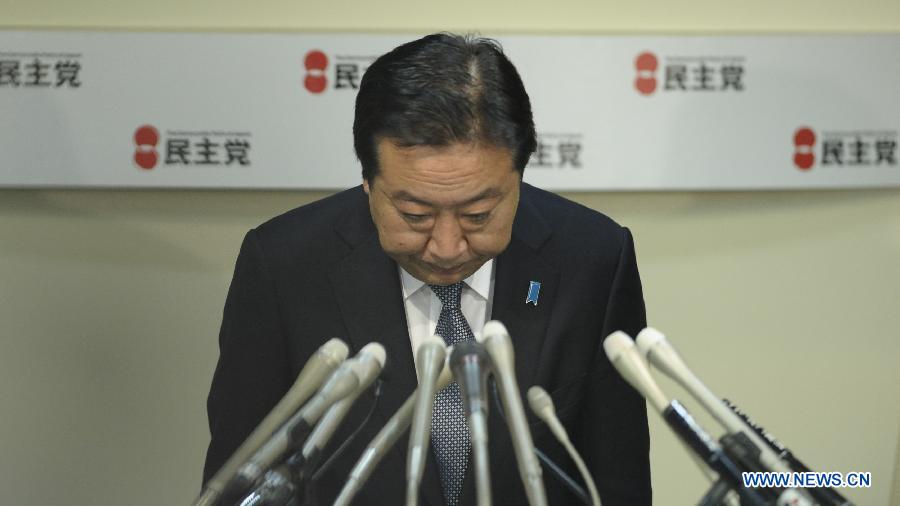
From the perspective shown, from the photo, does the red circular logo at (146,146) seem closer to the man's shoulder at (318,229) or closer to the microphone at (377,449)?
the man's shoulder at (318,229)

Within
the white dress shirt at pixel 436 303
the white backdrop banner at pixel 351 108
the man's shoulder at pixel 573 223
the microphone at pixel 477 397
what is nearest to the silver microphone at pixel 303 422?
the microphone at pixel 477 397

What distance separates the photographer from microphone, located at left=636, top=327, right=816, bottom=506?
118 centimetres

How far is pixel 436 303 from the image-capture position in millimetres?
1968

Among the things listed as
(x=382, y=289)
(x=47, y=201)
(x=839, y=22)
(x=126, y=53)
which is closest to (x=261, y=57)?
(x=126, y=53)

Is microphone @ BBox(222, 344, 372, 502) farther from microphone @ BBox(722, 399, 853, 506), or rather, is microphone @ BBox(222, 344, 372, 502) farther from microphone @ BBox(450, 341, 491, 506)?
microphone @ BBox(722, 399, 853, 506)

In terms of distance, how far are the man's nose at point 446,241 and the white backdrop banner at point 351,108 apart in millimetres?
1239

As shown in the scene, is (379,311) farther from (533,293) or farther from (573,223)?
(573,223)

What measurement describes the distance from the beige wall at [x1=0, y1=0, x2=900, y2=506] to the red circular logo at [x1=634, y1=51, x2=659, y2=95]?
0.32 feet

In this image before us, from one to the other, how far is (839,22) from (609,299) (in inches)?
54.9

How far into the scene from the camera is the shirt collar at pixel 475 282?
77.2 inches

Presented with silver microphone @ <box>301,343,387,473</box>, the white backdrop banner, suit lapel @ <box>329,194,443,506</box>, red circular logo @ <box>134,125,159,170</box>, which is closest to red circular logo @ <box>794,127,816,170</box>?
the white backdrop banner

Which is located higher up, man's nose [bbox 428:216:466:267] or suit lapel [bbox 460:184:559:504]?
man's nose [bbox 428:216:466:267]

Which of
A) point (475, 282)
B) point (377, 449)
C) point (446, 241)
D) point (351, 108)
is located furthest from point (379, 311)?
point (351, 108)

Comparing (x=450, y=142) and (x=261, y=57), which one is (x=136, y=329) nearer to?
(x=261, y=57)
